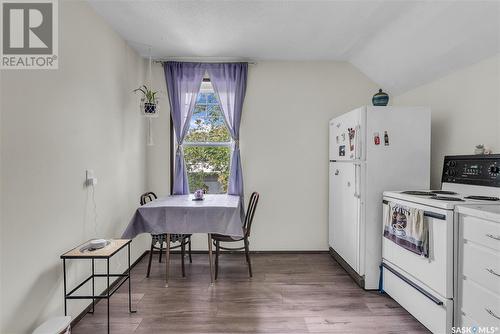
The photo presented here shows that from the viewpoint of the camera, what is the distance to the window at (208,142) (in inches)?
155

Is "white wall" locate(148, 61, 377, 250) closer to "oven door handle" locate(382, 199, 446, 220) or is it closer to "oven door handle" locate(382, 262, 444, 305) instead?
"oven door handle" locate(382, 262, 444, 305)

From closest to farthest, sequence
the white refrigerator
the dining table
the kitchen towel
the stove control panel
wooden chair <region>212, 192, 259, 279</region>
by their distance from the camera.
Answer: the kitchen towel
the stove control panel
the white refrigerator
the dining table
wooden chair <region>212, 192, 259, 279</region>

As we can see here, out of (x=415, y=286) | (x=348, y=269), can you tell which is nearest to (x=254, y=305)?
(x=348, y=269)

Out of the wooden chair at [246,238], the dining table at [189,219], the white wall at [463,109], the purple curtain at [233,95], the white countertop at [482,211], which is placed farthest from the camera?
the purple curtain at [233,95]

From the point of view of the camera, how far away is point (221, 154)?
12.9 ft

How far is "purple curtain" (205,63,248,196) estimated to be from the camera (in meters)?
3.75

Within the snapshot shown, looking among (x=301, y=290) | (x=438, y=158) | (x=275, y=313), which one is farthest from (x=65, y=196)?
(x=438, y=158)

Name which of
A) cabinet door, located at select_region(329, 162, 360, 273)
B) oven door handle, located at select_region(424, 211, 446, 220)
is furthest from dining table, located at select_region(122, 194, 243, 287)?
oven door handle, located at select_region(424, 211, 446, 220)

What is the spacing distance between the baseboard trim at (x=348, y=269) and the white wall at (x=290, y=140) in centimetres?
31

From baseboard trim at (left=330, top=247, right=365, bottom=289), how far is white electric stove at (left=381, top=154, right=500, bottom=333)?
0.21 m

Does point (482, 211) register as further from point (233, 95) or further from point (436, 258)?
point (233, 95)

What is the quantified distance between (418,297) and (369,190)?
97 centimetres

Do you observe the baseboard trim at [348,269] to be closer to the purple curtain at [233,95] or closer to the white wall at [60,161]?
the purple curtain at [233,95]

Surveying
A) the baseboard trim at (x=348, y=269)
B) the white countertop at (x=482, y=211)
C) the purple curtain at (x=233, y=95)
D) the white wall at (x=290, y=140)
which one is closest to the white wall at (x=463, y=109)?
the white countertop at (x=482, y=211)
